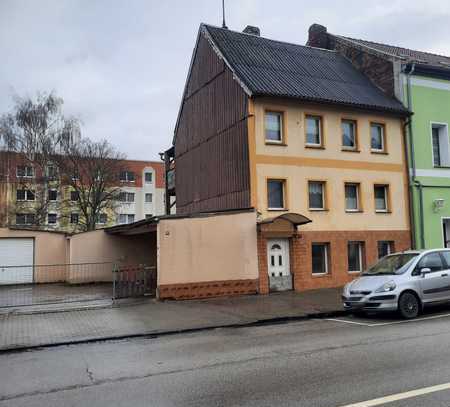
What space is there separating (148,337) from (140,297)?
20.1 feet

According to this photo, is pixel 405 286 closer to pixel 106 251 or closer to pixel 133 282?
pixel 133 282

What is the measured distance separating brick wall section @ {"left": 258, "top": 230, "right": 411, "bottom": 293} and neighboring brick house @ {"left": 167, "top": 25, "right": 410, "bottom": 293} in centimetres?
4

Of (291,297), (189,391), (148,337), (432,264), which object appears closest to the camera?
(189,391)

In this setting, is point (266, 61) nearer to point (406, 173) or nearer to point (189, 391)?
point (406, 173)

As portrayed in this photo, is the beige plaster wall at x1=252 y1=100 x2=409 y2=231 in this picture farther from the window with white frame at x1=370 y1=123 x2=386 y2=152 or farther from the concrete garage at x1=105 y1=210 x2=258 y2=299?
the concrete garage at x1=105 y1=210 x2=258 y2=299

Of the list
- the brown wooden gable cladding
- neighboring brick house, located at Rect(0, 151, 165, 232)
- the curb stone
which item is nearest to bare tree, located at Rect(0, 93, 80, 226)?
neighboring brick house, located at Rect(0, 151, 165, 232)

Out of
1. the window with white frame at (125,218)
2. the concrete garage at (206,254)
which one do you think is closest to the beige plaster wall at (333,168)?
the concrete garage at (206,254)

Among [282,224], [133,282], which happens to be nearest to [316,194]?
[282,224]

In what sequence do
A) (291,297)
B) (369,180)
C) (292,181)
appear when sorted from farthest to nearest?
(369,180) < (292,181) < (291,297)

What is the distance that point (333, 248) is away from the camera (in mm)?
19297

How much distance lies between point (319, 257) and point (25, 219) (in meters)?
29.5

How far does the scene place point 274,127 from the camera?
1912 cm

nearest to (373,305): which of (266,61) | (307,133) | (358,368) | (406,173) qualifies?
(358,368)

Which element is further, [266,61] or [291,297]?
[266,61]
